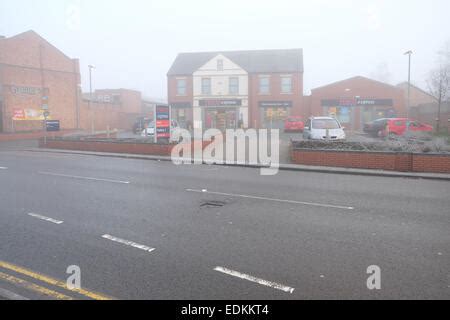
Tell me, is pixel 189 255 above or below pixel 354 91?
below

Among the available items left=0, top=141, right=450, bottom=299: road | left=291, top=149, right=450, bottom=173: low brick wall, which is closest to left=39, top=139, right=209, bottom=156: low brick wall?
left=291, top=149, right=450, bottom=173: low brick wall

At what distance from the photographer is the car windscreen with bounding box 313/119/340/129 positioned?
2033cm

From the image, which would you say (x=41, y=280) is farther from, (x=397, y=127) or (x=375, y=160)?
(x=397, y=127)

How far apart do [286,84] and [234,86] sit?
613cm

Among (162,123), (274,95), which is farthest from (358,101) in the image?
(162,123)

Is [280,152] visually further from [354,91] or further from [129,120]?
[129,120]

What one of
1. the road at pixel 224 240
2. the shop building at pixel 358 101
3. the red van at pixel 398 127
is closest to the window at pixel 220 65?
the shop building at pixel 358 101

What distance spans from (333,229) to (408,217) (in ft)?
6.29

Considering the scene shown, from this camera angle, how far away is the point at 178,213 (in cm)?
784

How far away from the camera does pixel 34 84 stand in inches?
1414

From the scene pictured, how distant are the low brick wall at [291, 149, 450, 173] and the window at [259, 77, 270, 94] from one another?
29372 mm

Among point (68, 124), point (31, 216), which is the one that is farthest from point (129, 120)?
point (31, 216)

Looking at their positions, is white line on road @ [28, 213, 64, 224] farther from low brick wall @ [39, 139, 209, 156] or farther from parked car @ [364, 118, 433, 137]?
parked car @ [364, 118, 433, 137]
